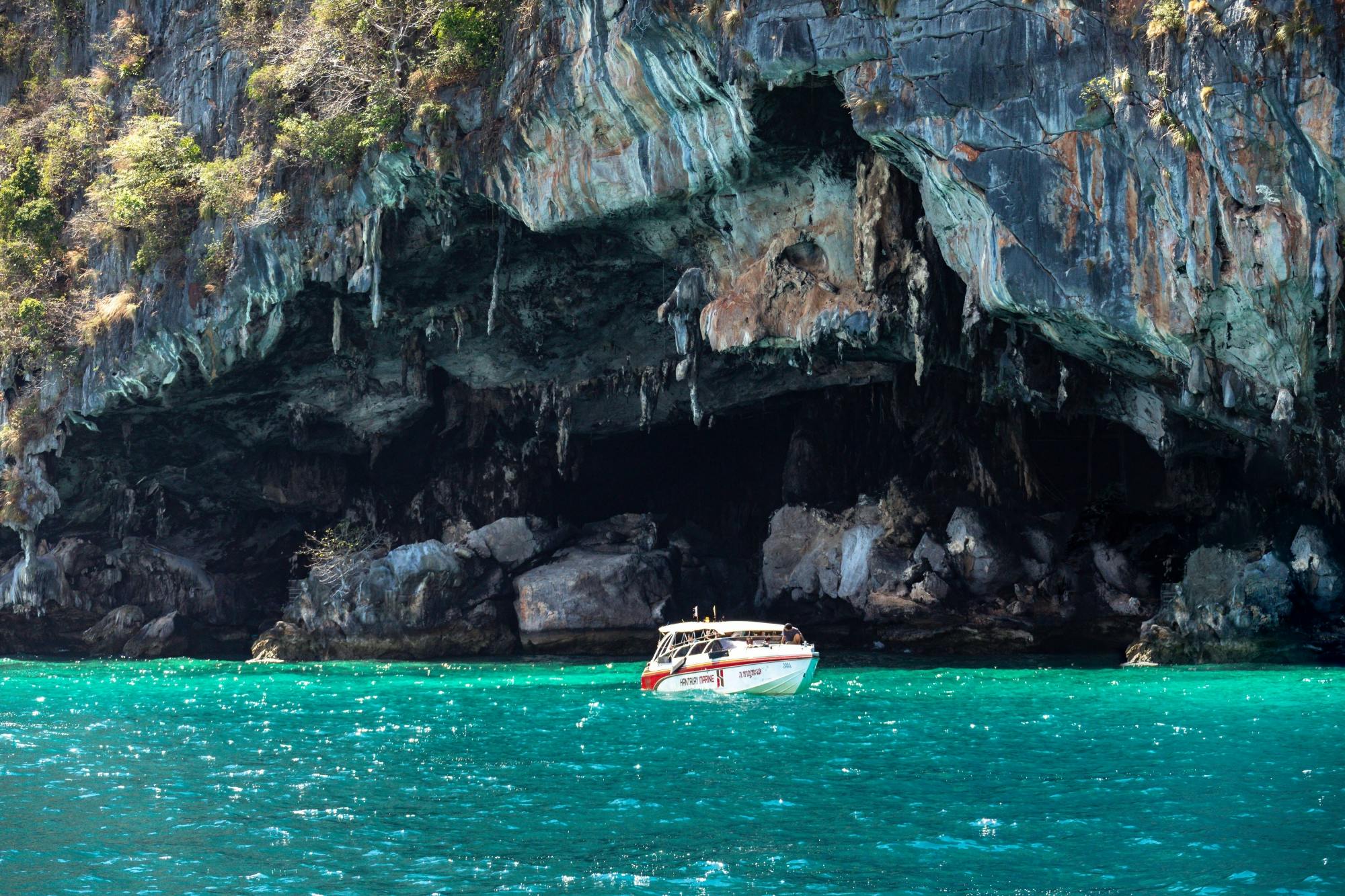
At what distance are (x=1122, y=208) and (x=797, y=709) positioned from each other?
10628 mm

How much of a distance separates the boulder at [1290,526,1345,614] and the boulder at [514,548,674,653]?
18637mm

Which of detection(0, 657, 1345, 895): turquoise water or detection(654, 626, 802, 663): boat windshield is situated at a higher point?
detection(654, 626, 802, 663): boat windshield

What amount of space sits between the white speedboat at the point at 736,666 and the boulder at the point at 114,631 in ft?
82.6

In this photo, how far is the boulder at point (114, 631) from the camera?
45.0 metres

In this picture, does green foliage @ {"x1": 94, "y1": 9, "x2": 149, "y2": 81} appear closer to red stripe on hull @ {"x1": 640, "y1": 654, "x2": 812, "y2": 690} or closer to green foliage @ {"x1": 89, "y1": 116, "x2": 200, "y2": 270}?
green foliage @ {"x1": 89, "y1": 116, "x2": 200, "y2": 270}

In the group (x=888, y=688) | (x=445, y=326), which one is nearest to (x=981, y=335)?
(x=888, y=688)

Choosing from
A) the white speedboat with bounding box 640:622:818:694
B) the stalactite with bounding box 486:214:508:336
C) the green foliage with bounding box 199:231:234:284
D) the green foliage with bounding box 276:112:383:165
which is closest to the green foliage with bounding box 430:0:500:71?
the green foliage with bounding box 276:112:383:165

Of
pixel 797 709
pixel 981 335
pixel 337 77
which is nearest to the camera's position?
pixel 797 709

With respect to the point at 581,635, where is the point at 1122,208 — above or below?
above

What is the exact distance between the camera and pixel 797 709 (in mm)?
23531

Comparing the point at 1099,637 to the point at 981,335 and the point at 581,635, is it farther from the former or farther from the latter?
the point at 581,635

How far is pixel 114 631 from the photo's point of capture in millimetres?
45031

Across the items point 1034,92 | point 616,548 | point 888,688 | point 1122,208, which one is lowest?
point 888,688

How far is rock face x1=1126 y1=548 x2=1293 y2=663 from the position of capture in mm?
31062
